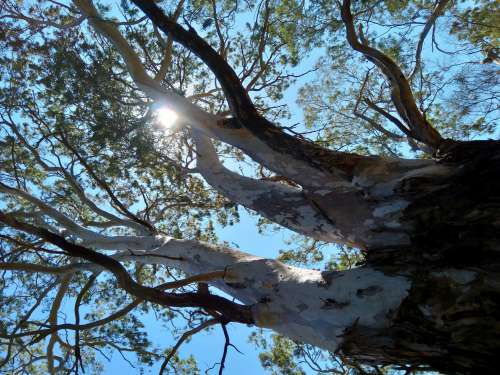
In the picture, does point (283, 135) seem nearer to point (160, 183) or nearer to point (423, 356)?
point (423, 356)

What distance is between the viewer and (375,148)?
6848 millimetres

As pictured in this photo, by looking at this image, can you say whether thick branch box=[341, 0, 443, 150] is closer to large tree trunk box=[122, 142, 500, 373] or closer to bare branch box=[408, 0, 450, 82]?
large tree trunk box=[122, 142, 500, 373]

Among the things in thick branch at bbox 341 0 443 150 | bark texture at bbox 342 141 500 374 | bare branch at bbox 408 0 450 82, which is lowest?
bark texture at bbox 342 141 500 374

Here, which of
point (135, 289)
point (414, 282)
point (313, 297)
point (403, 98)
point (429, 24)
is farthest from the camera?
point (429, 24)

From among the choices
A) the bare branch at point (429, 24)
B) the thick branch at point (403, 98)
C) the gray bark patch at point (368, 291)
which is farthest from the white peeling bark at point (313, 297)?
the bare branch at point (429, 24)

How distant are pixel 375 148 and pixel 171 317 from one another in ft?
14.7

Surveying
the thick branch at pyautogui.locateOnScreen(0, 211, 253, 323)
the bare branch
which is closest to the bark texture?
the thick branch at pyautogui.locateOnScreen(0, 211, 253, 323)

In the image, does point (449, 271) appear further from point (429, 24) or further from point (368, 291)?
point (429, 24)

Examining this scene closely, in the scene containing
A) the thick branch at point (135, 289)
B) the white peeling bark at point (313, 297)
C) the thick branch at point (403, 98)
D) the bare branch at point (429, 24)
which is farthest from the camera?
the bare branch at point (429, 24)

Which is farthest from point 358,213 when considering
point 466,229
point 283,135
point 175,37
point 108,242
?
point 108,242

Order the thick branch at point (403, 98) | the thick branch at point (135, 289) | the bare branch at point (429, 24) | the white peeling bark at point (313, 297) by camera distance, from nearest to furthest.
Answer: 1. the thick branch at point (135, 289)
2. the white peeling bark at point (313, 297)
3. the thick branch at point (403, 98)
4. the bare branch at point (429, 24)

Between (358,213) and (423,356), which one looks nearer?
(423,356)

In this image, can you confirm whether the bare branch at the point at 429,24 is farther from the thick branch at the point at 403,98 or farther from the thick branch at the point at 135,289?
the thick branch at the point at 135,289

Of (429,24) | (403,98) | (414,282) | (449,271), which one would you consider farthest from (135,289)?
(429,24)
